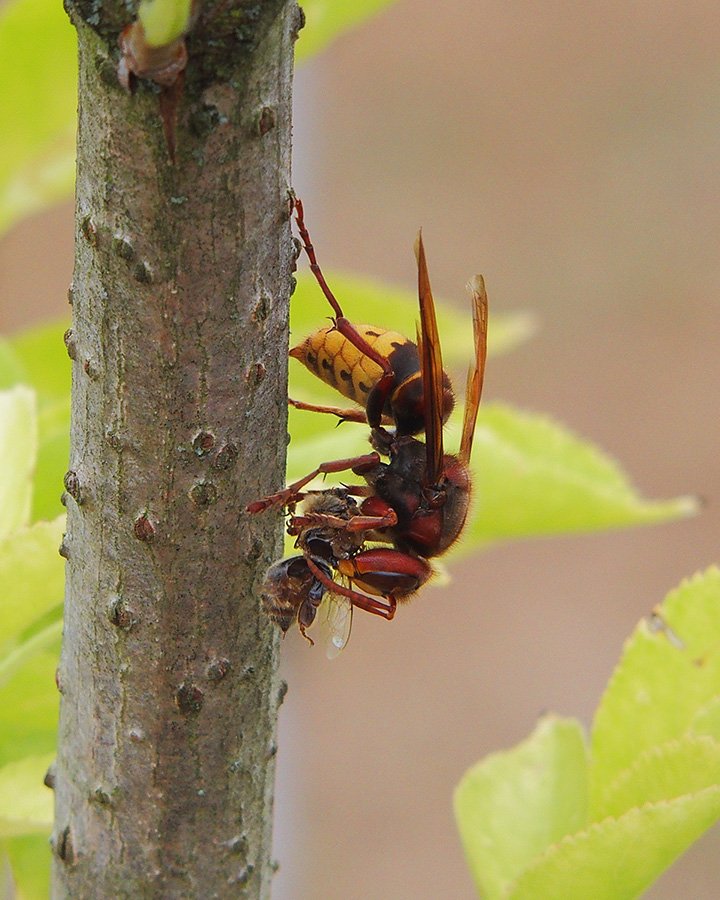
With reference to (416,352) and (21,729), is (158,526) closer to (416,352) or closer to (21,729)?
(21,729)

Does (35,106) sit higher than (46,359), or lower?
higher

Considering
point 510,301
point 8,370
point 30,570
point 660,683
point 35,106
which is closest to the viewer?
point 30,570

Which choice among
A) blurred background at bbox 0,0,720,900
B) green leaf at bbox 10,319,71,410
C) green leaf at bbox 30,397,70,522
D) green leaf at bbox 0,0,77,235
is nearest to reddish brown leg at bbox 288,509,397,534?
green leaf at bbox 30,397,70,522

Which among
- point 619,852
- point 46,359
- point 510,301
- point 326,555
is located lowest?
point 619,852

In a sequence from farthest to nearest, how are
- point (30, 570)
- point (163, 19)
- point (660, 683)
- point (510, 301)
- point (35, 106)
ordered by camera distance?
point (510, 301), point (35, 106), point (660, 683), point (30, 570), point (163, 19)

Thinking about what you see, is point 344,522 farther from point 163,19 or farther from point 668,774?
point 163,19

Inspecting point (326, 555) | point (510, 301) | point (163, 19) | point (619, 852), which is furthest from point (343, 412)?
point (510, 301)
